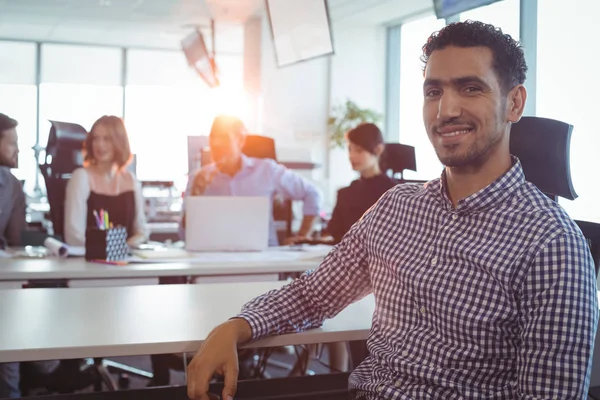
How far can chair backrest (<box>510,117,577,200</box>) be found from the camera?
1.48 metres

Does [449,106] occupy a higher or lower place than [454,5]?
lower

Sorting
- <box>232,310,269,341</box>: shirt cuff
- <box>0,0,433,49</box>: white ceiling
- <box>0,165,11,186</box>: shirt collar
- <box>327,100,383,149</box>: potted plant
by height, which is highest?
<box>0,0,433,49</box>: white ceiling

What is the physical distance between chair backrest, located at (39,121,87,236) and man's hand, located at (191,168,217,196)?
68 cm

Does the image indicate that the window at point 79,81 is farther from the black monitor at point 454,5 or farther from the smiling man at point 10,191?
the black monitor at point 454,5

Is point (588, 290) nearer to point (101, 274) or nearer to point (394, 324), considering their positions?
point (394, 324)

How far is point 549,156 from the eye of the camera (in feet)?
4.90

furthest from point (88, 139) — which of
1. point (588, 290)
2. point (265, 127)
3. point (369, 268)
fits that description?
point (265, 127)

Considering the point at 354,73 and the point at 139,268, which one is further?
the point at 354,73

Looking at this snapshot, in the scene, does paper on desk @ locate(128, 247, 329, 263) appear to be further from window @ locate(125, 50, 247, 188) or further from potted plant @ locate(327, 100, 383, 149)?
window @ locate(125, 50, 247, 188)

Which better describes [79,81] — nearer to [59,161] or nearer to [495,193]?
[59,161]

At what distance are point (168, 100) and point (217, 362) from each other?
1003 centimetres

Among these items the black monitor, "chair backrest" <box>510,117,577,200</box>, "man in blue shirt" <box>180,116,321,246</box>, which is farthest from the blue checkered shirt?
"man in blue shirt" <box>180,116,321,246</box>

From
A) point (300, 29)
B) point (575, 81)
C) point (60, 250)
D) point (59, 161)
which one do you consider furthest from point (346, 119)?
point (60, 250)

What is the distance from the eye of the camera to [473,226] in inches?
46.4
